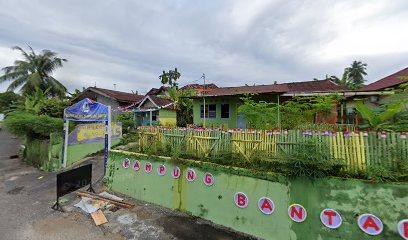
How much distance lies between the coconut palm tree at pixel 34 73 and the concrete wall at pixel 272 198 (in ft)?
84.3

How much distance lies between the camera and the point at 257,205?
4.62 m

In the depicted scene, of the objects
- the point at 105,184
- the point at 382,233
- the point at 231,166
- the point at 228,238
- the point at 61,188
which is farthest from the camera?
the point at 105,184

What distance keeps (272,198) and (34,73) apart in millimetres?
30731

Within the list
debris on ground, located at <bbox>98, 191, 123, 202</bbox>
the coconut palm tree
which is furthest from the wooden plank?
the coconut palm tree

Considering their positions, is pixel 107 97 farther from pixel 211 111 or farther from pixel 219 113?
pixel 219 113

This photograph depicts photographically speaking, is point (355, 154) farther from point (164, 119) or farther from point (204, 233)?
point (164, 119)

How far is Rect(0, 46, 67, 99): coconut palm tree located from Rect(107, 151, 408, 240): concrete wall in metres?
25.7

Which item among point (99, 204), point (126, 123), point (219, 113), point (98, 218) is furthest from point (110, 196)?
point (126, 123)

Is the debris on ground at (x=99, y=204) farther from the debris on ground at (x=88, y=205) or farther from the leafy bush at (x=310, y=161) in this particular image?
the leafy bush at (x=310, y=161)

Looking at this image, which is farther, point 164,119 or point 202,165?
point 164,119

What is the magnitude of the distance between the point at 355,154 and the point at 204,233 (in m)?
3.63

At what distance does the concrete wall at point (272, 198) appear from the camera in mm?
3559

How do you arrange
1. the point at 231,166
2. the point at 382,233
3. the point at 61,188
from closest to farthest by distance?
the point at 382,233 → the point at 231,166 → the point at 61,188

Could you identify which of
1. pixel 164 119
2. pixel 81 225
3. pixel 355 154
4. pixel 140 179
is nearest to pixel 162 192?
pixel 140 179
